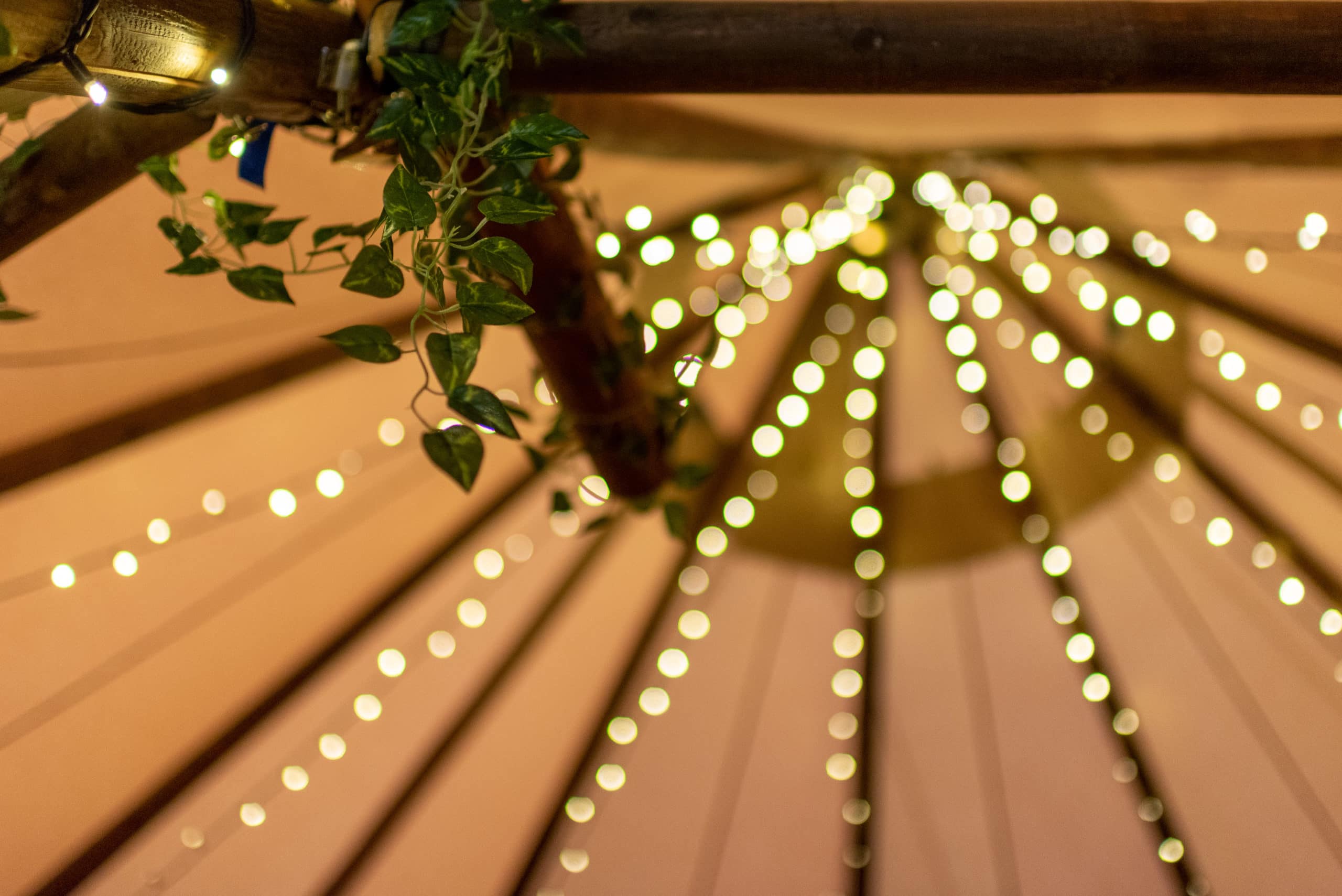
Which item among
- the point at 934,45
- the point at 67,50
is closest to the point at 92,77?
the point at 67,50

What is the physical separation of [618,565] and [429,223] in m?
1.49

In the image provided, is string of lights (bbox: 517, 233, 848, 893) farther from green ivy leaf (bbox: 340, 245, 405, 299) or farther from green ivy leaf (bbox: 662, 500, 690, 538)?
green ivy leaf (bbox: 340, 245, 405, 299)

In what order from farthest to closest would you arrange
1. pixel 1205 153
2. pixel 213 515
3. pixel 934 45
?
pixel 213 515
pixel 1205 153
pixel 934 45

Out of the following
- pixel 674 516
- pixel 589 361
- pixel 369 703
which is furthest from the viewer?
pixel 369 703

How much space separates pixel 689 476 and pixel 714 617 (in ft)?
2.70

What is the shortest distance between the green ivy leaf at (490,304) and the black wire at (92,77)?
31 cm

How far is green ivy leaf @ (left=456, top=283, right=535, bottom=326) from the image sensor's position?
35.2 inches

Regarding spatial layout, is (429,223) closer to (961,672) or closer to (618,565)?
(618,565)

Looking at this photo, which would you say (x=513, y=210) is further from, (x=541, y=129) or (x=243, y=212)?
(x=243, y=212)

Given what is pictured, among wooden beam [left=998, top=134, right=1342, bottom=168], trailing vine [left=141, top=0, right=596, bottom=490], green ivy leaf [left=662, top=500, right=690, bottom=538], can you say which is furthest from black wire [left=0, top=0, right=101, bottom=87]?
wooden beam [left=998, top=134, right=1342, bottom=168]

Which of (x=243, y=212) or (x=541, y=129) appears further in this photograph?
(x=243, y=212)

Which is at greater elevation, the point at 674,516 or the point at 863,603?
the point at 863,603

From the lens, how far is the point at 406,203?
2.86 feet

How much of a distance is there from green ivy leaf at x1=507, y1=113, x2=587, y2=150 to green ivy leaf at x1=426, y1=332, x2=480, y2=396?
192 millimetres
